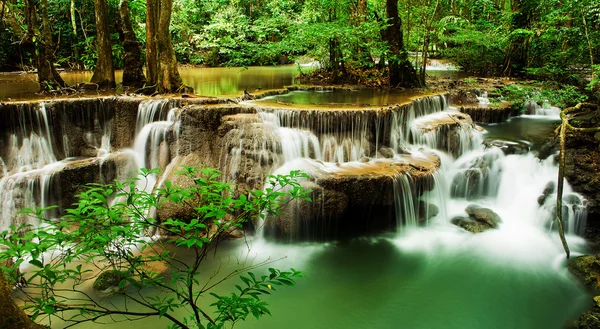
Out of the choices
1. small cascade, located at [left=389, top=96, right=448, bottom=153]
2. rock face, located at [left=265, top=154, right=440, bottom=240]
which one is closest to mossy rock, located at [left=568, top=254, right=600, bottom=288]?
rock face, located at [left=265, top=154, right=440, bottom=240]

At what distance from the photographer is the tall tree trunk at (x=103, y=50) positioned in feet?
40.2

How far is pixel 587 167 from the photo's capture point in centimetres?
823

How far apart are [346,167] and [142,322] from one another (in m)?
5.02

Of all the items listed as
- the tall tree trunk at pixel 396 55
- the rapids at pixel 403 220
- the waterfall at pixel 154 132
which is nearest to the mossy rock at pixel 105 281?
the rapids at pixel 403 220

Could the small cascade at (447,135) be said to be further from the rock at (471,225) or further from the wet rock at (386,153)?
the rock at (471,225)

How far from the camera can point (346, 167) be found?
27.8ft

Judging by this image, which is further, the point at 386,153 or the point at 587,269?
the point at 386,153

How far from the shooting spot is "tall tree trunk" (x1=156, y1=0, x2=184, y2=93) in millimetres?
10859

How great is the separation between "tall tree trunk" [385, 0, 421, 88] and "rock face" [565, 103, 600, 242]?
20.5 feet

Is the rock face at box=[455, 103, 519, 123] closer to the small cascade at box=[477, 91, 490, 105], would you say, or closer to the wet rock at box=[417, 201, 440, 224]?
the small cascade at box=[477, 91, 490, 105]

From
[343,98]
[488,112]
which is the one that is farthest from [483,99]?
[343,98]

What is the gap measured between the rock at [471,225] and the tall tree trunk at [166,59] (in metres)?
8.72

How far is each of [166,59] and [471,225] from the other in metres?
9.50

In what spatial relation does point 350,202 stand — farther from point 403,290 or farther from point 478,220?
point 478,220
